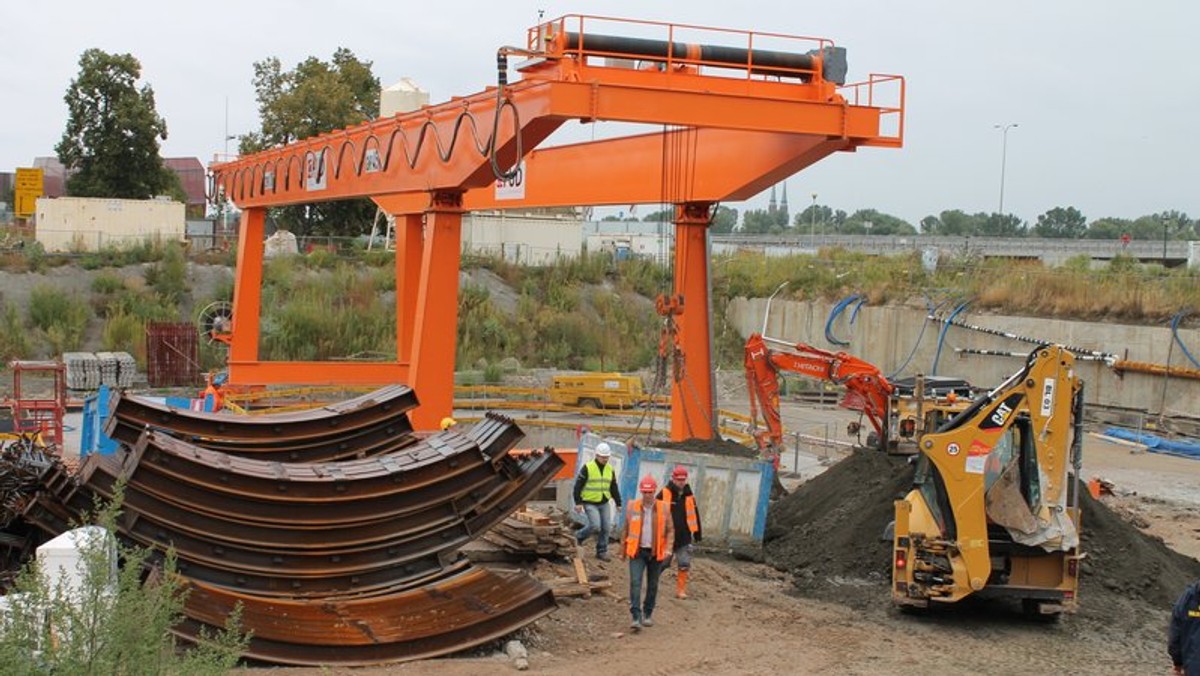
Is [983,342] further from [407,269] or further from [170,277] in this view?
[170,277]

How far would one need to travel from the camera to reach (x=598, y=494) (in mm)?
15016

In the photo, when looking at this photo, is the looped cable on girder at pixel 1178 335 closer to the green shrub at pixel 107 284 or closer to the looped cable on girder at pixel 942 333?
the looped cable on girder at pixel 942 333

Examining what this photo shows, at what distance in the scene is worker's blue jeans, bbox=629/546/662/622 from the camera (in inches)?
502

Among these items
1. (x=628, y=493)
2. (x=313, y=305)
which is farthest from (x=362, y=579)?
(x=313, y=305)

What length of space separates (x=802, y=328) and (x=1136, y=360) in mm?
12931

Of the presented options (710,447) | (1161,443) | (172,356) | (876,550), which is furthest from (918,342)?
(876,550)

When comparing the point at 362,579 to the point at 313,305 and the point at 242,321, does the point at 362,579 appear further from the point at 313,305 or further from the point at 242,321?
the point at 313,305

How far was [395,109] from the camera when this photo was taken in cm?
4856

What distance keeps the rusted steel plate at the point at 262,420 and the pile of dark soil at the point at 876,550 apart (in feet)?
16.9

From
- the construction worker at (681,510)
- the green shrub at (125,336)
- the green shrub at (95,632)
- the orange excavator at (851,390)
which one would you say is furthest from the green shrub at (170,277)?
the green shrub at (95,632)

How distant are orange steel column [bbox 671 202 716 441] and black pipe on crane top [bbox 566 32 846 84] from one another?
353 cm

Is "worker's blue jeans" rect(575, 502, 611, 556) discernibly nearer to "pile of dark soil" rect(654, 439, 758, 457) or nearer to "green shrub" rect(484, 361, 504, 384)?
"pile of dark soil" rect(654, 439, 758, 457)

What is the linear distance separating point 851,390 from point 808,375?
28.4 inches

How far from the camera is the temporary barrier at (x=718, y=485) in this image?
16.7 meters
